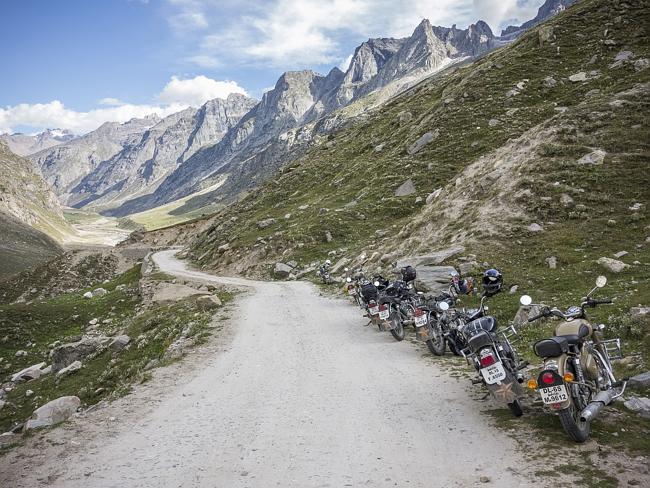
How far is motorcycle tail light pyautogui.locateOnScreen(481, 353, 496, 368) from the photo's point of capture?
26.5 ft

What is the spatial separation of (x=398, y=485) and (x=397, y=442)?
1436 mm

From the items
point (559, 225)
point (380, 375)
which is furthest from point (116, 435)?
point (559, 225)

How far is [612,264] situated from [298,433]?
13.7 metres

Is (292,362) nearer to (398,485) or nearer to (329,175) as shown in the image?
(398,485)

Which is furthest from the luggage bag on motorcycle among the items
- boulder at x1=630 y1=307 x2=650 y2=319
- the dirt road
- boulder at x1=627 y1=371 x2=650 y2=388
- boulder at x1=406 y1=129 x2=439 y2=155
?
boulder at x1=406 y1=129 x2=439 y2=155

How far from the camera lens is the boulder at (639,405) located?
7398 mm

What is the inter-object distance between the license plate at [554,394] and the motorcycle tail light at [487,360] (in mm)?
1221

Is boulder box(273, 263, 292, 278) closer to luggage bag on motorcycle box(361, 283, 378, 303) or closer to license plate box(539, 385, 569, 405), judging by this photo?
luggage bag on motorcycle box(361, 283, 378, 303)

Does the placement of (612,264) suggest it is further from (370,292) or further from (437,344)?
(370,292)

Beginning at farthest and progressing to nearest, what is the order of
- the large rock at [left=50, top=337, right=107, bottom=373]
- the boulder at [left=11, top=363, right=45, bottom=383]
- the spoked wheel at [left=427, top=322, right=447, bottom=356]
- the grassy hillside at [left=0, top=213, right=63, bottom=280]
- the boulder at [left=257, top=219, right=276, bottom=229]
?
1. the grassy hillside at [left=0, top=213, right=63, bottom=280]
2. the boulder at [left=257, top=219, right=276, bottom=229]
3. the boulder at [left=11, top=363, right=45, bottom=383]
4. the large rock at [left=50, top=337, right=107, bottom=373]
5. the spoked wheel at [left=427, top=322, right=447, bottom=356]

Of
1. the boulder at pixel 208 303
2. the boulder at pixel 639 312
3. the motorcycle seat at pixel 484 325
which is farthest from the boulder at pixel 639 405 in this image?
the boulder at pixel 208 303

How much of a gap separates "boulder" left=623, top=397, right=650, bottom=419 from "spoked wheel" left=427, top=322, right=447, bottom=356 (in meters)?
5.59

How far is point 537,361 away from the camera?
11.2m

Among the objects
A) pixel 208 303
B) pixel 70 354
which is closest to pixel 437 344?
pixel 208 303
